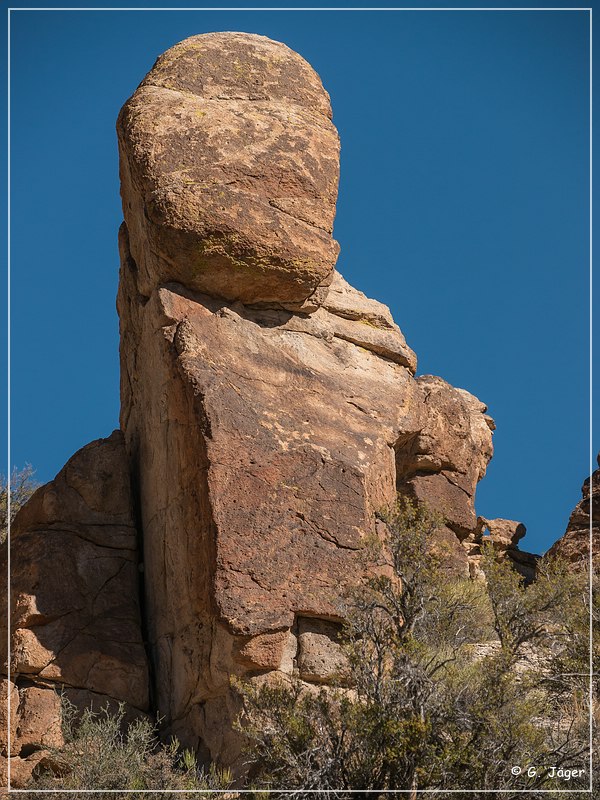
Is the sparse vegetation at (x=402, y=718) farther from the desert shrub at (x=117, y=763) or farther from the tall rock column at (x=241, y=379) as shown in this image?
the tall rock column at (x=241, y=379)

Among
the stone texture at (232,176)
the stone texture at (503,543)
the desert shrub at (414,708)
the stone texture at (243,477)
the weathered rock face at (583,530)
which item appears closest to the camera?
the desert shrub at (414,708)

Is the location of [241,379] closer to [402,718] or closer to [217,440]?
[217,440]

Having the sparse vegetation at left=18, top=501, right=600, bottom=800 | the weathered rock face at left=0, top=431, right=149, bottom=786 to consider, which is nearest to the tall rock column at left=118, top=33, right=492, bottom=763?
the weathered rock face at left=0, top=431, right=149, bottom=786

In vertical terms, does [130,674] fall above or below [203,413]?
below

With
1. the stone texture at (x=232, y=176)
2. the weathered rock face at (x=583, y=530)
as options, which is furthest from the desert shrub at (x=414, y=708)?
the weathered rock face at (x=583, y=530)

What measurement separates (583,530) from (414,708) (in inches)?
328

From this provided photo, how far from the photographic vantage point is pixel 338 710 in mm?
12352

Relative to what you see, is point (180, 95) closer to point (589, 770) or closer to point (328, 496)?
point (328, 496)

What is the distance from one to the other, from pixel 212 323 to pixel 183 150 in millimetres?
1889

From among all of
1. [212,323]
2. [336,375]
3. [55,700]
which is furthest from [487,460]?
[55,700]

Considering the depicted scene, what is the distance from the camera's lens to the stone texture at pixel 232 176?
47.4ft

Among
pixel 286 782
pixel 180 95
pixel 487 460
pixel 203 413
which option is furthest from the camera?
pixel 487 460

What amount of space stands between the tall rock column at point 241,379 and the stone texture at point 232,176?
2 centimetres

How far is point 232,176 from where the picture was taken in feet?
48.1
